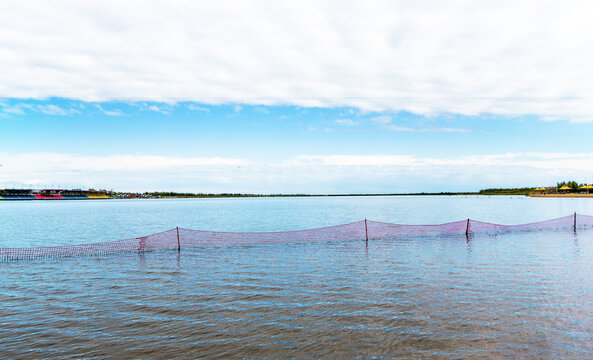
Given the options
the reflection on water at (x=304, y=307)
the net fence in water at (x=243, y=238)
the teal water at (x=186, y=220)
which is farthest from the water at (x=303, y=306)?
the teal water at (x=186, y=220)

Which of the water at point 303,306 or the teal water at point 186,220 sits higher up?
the water at point 303,306

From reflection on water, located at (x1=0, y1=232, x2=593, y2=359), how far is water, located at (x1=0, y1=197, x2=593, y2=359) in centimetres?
6

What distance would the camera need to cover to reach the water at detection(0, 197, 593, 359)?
10.2 m

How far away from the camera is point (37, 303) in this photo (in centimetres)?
1493

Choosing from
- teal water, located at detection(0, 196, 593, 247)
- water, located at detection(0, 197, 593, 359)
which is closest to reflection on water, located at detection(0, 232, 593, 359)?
water, located at detection(0, 197, 593, 359)

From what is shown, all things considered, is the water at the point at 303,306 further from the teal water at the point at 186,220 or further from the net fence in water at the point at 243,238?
the teal water at the point at 186,220

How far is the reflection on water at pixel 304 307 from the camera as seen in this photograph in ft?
33.3

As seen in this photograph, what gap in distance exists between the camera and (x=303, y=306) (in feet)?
44.9

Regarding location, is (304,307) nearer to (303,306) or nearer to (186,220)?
(303,306)

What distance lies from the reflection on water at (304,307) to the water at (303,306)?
56 mm

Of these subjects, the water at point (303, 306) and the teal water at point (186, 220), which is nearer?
the water at point (303, 306)

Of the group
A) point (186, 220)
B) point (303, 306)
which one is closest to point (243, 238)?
point (303, 306)

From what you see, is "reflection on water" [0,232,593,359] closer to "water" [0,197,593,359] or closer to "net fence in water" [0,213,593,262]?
"water" [0,197,593,359]

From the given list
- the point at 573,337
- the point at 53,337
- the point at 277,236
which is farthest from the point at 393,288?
the point at 277,236
